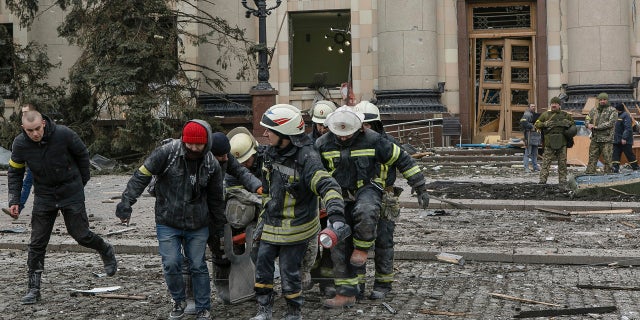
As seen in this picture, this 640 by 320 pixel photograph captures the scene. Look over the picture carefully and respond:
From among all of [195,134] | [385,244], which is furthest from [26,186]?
[385,244]

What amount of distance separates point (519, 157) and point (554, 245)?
47.9 feet

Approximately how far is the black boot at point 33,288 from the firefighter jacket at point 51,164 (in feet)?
2.07

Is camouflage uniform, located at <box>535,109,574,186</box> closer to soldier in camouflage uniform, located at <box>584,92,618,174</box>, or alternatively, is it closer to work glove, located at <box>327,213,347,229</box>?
soldier in camouflage uniform, located at <box>584,92,618,174</box>

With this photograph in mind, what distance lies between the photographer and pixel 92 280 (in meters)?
9.81

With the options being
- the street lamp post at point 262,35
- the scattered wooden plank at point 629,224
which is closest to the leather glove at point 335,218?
the scattered wooden plank at point 629,224

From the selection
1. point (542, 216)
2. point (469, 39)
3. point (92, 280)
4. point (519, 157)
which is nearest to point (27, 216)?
point (92, 280)

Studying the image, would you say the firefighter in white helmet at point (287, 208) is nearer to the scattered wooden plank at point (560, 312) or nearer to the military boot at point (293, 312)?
the military boot at point (293, 312)

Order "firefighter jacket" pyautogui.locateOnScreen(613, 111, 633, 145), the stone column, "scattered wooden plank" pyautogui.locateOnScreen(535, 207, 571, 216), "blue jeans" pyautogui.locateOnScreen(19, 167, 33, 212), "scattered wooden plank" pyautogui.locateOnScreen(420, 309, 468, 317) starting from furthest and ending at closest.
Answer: the stone column → "firefighter jacket" pyautogui.locateOnScreen(613, 111, 633, 145) → "scattered wooden plank" pyautogui.locateOnScreen(535, 207, 571, 216) → "blue jeans" pyautogui.locateOnScreen(19, 167, 33, 212) → "scattered wooden plank" pyautogui.locateOnScreen(420, 309, 468, 317)

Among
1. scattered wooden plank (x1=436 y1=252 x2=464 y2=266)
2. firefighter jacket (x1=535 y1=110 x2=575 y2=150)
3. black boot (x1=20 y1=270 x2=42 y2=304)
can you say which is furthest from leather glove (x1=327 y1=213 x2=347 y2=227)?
firefighter jacket (x1=535 y1=110 x2=575 y2=150)

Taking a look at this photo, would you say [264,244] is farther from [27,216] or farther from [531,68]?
[531,68]

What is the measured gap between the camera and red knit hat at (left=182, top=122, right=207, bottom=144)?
750 cm

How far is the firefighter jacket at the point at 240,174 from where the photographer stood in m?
8.11

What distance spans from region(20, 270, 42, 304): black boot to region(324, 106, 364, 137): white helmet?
2.88 metres

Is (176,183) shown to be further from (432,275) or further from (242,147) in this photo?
(432,275)
